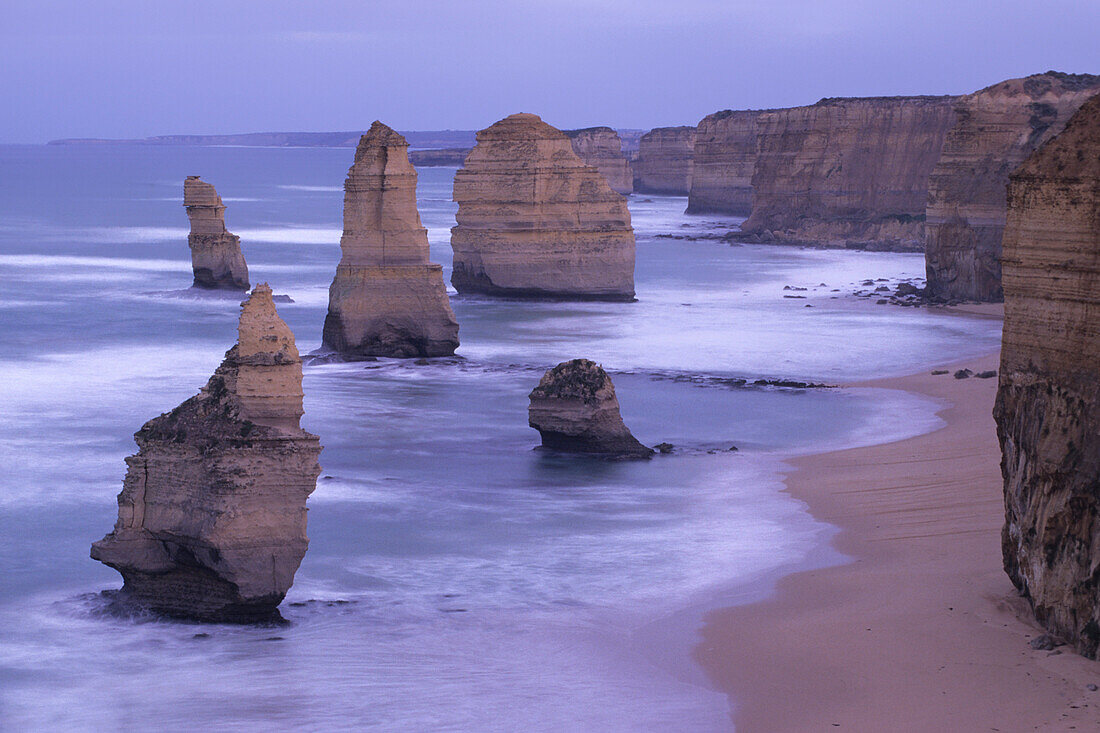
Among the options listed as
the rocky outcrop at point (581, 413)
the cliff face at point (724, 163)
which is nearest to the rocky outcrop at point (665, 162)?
the cliff face at point (724, 163)

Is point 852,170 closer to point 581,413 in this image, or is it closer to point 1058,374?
point 581,413

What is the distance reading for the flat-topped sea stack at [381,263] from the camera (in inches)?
1283

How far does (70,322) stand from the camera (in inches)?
1686

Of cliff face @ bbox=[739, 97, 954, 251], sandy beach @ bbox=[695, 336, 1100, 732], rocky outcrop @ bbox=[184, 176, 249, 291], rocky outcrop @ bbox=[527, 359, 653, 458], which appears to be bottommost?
sandy beach @ bbox=[695, 336, 1100, 732]

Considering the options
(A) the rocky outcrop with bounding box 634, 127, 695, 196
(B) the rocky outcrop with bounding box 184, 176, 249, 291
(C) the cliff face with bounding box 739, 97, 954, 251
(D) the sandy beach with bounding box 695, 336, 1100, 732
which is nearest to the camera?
(D) the sandy beach with bounding box 695, 336, 1100, 732

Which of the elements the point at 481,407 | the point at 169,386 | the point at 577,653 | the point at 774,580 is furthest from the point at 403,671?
the point at 169,386

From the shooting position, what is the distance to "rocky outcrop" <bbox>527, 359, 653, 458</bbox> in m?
22.1

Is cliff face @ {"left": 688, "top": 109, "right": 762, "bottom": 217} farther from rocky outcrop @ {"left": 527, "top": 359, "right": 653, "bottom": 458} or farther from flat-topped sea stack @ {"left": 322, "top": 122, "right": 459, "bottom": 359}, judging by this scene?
rocky outcrop @ {"left": 527, "top": 359, "right": 653, "bottom": 458}

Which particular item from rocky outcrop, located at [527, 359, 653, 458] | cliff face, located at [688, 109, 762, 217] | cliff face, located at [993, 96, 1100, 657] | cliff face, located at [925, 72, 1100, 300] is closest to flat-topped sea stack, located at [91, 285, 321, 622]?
cliff face, located at [993, 96, 1100, 657]

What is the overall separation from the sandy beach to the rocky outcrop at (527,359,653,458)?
4.18m

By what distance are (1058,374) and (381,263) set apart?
21.9m

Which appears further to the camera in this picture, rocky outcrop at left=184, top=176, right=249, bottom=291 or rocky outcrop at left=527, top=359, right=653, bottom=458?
rocky outcrop at left=184, top=176, right=249, bottom=291

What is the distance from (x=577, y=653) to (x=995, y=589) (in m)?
4.00

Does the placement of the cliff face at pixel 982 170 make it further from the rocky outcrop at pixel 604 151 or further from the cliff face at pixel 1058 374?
the rocky outcrop at pixel 604 151
